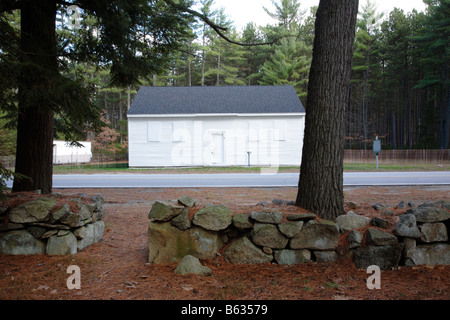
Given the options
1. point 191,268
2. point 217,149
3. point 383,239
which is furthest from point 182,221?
point 217,149

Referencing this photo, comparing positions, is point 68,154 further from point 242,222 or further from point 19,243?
point 242,222

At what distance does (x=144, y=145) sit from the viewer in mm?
20688

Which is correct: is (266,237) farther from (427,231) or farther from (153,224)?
(427,231)

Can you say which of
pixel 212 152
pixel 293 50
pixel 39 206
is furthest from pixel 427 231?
pixel 293 50

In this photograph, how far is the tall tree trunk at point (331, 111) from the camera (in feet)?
13.2

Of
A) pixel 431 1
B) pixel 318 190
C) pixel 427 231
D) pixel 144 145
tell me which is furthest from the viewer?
pixel 431 1

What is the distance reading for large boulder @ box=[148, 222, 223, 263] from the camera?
3.65 metres

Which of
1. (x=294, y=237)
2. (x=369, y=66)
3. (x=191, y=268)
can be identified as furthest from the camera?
(x=369, y=66)

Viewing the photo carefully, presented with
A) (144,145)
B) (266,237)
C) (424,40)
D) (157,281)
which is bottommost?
(157,281)

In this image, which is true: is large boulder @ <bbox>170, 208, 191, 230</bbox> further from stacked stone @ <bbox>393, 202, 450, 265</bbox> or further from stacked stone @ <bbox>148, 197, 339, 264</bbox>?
stacked stone @ <bbox>393, 202, 450, 265</bbox>

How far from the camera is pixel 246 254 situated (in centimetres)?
359

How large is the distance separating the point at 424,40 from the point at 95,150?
33575 mm

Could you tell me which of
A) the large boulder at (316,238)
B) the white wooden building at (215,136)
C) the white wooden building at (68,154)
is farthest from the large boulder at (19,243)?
the white wooden building at (68,154)

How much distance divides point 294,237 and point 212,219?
3.18 feet
